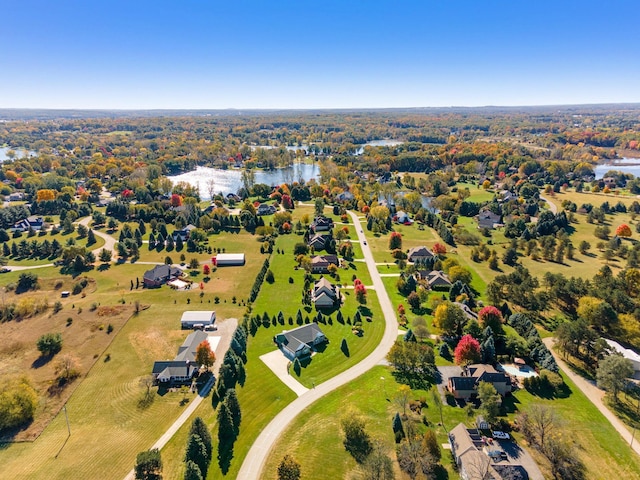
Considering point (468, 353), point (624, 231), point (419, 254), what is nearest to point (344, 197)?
point (419, 254)

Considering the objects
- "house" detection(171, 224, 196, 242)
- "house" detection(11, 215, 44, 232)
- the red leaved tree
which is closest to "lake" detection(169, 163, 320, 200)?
"house" detection(171, 224, 196, 242)

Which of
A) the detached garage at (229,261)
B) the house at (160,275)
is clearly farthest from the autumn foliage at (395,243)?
the house at (160,275)

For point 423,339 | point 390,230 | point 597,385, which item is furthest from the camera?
point 390,230

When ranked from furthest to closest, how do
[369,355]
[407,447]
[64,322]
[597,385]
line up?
1. [64,322]
2. [369,355]
3. [597,385]
4. [407,447]

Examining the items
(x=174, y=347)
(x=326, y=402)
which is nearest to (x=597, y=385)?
(x=326, y=402)

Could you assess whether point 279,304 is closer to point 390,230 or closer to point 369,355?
point 369,355

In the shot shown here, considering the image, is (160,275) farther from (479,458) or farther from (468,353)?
(479,458)

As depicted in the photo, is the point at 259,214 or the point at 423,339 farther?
the point at 259,214

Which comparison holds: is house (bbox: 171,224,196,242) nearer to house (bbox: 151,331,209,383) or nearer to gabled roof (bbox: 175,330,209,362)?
gabled roof (bbox: 175,330,209,362)
